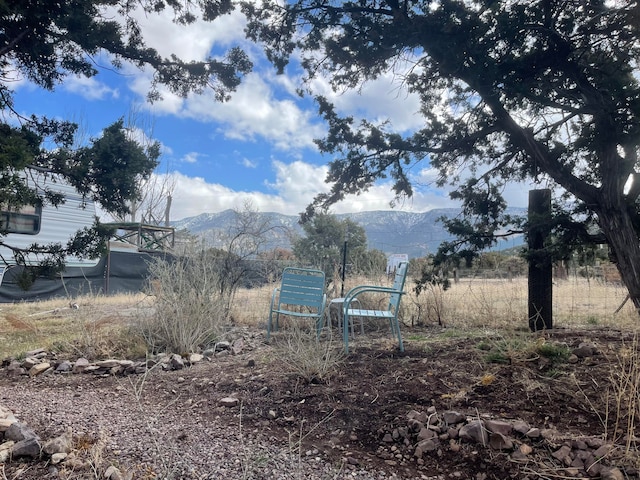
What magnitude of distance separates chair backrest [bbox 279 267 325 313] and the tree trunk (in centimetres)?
312

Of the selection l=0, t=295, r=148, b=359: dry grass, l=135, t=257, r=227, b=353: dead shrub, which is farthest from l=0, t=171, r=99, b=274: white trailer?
l=135, t=257, r=227, b=353: dead shrub

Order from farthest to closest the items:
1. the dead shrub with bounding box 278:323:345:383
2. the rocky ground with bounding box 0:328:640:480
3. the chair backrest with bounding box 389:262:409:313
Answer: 1. the chair backrest with bounding box 389:262:409:313
2. the dead shrub with bounding box 278:323:345:383
3. the rocky ground with bounding box 0:328:640:480

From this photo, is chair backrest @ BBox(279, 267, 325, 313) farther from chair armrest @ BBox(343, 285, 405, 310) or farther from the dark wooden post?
the dark wooden post

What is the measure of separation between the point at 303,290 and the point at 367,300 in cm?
150

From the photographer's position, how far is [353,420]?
2.43 meters

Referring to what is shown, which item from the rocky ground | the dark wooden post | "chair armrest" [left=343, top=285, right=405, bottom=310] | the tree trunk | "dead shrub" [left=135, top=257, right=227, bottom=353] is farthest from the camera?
the dark wooden post

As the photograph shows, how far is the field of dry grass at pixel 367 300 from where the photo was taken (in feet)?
15.0

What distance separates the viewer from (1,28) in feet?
12.9

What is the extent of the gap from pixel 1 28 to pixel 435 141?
4.73 m

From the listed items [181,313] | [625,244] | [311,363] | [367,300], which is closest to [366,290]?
[311,363]

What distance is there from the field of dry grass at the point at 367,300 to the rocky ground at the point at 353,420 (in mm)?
973

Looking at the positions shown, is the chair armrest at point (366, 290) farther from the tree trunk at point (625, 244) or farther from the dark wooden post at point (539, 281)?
the tree trunk at point (625, 244)

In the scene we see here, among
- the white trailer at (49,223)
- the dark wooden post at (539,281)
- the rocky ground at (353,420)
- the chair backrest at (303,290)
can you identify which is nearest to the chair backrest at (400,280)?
the rocky ground at (353,420)

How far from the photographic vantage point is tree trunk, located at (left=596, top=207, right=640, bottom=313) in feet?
12.1
